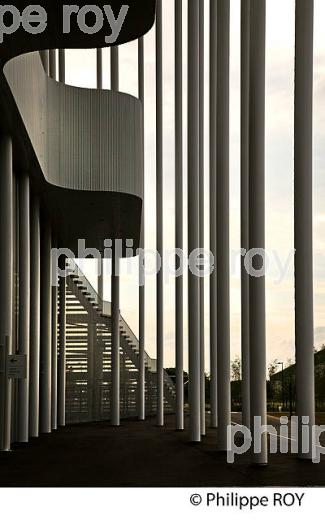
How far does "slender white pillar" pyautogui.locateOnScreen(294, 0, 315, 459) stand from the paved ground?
1.22 metres

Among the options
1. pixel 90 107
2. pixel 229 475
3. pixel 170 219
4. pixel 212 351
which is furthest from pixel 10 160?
pixel 170 219

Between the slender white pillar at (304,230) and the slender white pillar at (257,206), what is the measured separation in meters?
0.60

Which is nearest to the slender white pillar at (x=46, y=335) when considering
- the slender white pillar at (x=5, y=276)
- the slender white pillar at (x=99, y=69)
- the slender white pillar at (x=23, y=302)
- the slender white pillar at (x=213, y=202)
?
the slender white pillar at (x=213, y=202)

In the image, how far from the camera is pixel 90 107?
23625mm

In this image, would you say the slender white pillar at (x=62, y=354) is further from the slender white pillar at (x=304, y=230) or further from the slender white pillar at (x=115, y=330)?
the slender white pillar at (x=304, y=230)

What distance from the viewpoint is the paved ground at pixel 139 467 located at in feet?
41.7

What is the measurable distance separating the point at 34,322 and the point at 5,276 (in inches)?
192

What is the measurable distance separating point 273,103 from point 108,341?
35.6ft

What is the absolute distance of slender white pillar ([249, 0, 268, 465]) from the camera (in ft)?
48.8
